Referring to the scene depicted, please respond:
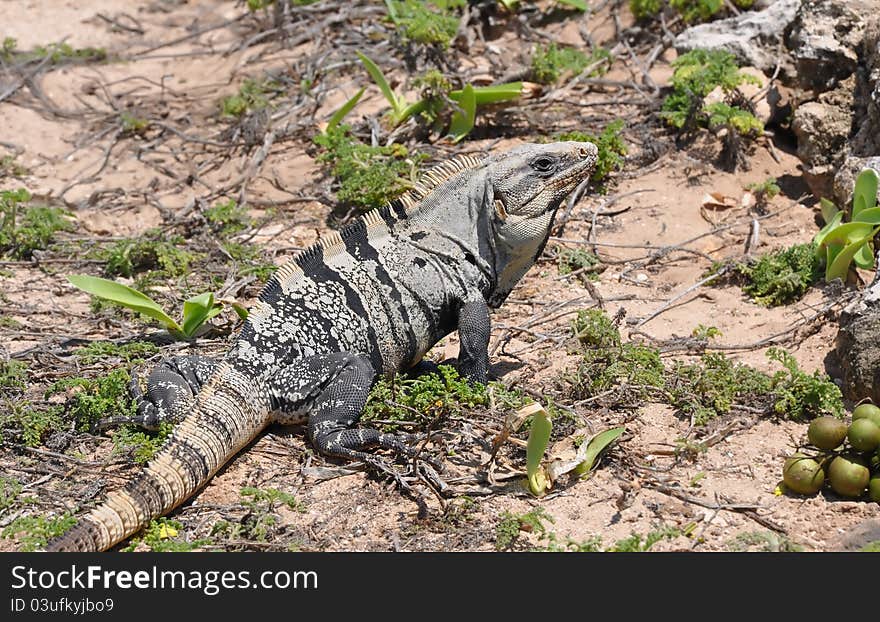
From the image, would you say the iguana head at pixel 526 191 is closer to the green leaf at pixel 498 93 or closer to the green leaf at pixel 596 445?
the green leaf at pixel 596 445

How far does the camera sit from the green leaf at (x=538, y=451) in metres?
4.67

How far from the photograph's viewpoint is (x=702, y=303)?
6992 millimetres

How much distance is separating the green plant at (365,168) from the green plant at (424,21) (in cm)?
135

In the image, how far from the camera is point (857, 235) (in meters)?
6.41

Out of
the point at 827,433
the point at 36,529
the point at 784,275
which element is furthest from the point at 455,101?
the point at 36,529

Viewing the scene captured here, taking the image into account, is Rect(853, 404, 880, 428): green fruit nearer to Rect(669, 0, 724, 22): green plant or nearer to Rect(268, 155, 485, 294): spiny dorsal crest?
Rect(268, 155, 485, 294): spiny dorsal crest

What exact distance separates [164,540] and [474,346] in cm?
195

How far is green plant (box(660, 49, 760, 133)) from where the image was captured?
26.8 feet

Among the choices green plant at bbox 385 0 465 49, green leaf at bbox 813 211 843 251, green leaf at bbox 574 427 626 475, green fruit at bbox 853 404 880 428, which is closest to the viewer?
green fruit at bbox 853 404 880 428

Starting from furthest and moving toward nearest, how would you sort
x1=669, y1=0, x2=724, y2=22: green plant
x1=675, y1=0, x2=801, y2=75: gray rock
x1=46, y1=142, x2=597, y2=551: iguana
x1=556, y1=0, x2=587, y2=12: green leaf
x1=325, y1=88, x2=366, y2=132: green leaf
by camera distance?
x1=556, y1=0, x2=587, y2=12: green leaf → x1=669, y1=0, x2=724, y2=22: green plant → x1=675, y1=0, x2=801, y2=75: gray rock → x1=325, y1=88, x2=366, y2=132: green leaf → x1=46, y1=142, x2=597, y2=551: iguana

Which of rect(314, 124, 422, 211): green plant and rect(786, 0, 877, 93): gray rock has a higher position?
rect(786, 0, 877, 93): gray rock

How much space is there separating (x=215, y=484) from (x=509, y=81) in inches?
215

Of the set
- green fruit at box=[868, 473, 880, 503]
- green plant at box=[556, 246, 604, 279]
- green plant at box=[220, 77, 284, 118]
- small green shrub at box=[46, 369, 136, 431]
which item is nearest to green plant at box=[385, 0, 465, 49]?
green plant at box=[220, 77, 284, 118]

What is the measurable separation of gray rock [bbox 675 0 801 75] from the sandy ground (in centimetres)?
64
